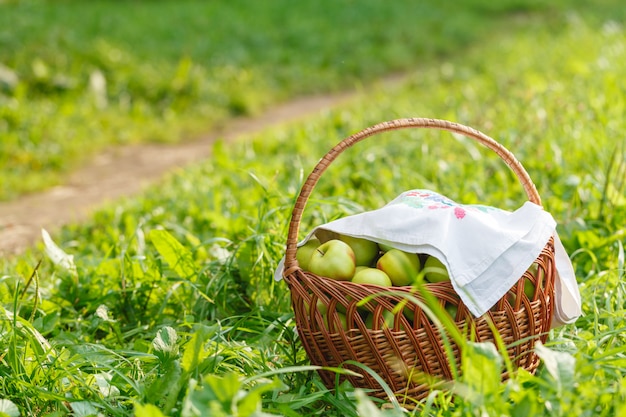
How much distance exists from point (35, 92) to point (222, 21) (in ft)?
12.9

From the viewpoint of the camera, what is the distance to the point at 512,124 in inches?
193

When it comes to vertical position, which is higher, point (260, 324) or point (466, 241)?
point (466, 241)

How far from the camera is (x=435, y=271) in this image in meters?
2.04

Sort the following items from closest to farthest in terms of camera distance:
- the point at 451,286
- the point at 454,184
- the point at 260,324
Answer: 1. the point at 451,286
2. the point at 260,324
3. the point at 454,184

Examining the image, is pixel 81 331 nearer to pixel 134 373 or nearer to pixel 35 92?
pixel 134 373

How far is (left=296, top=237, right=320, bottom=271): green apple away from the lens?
2.20m

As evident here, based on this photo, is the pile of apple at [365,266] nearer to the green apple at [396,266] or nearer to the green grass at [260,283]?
the green apple at [396,266]

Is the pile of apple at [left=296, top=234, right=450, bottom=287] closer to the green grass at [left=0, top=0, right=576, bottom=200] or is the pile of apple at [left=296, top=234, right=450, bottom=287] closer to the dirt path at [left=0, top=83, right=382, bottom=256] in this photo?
the dirt path at [left=0, top=83, right=382, bottom=256]

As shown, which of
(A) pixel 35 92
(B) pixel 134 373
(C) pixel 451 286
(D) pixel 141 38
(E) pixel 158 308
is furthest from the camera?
(D) pixel 141 38

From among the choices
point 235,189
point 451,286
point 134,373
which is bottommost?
point 235,189

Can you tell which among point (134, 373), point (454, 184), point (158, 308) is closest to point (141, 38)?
point (454, 184)

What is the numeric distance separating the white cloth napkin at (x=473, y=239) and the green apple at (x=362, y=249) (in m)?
0.04

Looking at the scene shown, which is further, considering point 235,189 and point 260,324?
point 235,189

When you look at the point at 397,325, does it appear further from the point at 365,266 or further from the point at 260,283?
the point at 260,283
